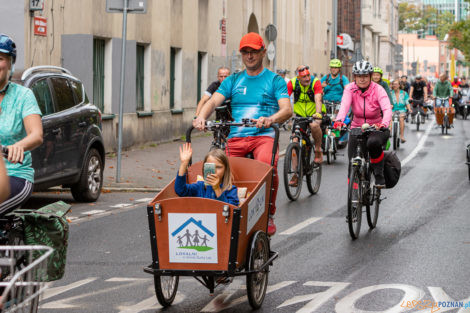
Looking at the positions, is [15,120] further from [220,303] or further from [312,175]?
[312,175]

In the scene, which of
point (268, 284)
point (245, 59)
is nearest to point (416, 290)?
point (268, 284)

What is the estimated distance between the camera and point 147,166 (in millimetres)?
18203

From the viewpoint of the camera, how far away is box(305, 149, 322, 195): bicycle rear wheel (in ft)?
45.6

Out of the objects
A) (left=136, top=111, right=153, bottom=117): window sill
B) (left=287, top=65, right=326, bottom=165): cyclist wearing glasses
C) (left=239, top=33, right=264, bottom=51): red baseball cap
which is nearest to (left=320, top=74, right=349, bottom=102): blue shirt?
(left=287, top=65, right=326, bottom=165): cyclist wearing glasses

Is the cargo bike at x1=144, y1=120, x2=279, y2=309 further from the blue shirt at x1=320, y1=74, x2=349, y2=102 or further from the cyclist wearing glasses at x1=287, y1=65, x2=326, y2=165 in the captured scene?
the blue shirt at x1=320, y1=74, x2=349, y2=102

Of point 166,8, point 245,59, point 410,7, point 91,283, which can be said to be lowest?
point 91,283

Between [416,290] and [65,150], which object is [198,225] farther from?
[65,150]

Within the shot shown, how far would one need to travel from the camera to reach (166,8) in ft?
83.0

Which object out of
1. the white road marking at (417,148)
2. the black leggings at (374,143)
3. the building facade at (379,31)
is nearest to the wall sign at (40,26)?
the white road marking at (417,148)

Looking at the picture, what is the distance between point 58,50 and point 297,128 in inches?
242

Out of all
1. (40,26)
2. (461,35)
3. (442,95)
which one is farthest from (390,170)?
(461,35)

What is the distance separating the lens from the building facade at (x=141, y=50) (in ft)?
58.8

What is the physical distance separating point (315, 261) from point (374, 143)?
2.39 meters

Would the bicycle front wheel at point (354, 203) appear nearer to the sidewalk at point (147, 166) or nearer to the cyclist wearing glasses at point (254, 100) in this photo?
the cyclist wearing glasses at point (254, 100)
